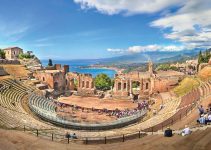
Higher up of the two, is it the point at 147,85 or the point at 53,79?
the point at 53,79

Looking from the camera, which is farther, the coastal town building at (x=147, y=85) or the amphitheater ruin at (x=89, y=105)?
the coastal town building at (x=147, y=85)

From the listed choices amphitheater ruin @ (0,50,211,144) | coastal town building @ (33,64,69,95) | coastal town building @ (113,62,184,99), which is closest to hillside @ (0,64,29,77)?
amphitheater ruin @ (0,50,211,144)

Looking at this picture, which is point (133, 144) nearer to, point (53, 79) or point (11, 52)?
point (53, 79)

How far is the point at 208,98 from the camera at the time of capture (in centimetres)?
3200

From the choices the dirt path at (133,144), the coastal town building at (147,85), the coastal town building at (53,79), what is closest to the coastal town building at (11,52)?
the coastal town building at (53,79)

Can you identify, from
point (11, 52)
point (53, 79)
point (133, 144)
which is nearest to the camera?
point (133, 144)

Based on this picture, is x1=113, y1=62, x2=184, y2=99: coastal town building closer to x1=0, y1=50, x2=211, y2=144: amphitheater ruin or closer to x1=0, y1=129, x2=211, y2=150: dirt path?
x1=0, y1=50, x2=211, y2=144: amphitheater ruin

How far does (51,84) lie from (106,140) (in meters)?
45.9

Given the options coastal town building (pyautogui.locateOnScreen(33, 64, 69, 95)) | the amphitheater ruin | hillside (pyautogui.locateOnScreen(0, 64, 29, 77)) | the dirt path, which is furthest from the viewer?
coastal town building (pyautogui.locateOnScreen(33, 64, 69, 95))

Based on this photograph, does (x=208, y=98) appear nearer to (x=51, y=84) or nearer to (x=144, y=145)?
(x=144, y=145)

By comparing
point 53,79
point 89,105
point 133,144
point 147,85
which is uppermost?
point 53,79

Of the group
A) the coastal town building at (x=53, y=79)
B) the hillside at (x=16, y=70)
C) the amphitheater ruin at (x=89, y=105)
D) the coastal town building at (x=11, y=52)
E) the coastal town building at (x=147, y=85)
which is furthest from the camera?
the coastal town building at (x=11, y=52)

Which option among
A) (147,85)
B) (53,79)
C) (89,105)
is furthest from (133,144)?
(53,79)

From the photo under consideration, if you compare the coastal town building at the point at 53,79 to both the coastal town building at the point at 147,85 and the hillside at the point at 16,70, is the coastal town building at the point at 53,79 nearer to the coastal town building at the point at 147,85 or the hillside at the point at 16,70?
the hillside at the point at 16,70
